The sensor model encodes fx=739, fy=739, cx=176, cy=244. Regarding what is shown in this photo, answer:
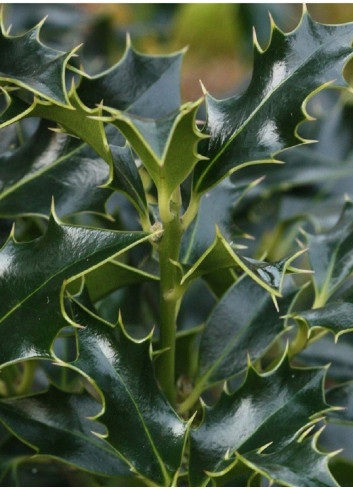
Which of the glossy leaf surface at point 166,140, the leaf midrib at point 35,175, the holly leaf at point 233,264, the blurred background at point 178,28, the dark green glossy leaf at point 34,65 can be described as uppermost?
the dark green glossy leaf at point 34,65

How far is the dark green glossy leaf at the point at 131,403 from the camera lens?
618 millimetres

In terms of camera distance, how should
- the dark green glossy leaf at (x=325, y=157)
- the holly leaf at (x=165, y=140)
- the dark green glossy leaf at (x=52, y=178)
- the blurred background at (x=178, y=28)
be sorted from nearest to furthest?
the holly leaf at (x=165, y=140), the dark green glossy leaf at (x=52, y=178), the dark green glossy leaf at (x=325, y=157), the blurred background at (x=178, y=28)

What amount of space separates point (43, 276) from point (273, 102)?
0.24 m

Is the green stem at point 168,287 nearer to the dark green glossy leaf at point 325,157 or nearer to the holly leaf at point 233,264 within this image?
the holly leaf at point 233,264

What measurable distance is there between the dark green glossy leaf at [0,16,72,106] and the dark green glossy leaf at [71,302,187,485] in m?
0.19

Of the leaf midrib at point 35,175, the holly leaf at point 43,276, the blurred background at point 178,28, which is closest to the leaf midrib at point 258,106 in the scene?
the holly leaf at point 43,276

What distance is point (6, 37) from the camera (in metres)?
0.68

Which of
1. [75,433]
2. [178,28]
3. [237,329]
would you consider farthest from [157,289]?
[178,28]

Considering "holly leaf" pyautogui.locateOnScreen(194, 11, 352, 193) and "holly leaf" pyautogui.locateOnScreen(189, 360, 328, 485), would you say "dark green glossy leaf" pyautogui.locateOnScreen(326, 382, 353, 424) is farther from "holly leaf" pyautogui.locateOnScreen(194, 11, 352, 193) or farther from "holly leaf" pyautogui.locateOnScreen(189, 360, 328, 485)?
"holly leaf" pyautogui.locateOnScreen(194, 11, 352, 193)

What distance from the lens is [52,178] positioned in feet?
2.54

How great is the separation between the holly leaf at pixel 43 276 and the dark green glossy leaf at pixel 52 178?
0.50 ft

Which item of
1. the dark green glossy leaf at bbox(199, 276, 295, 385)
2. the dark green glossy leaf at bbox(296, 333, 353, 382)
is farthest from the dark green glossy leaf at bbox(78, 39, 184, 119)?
the dark green glossy leaf at bbox(296, 333, 353, 382)

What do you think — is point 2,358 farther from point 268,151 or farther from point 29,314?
point 268,151

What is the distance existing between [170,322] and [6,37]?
0.30 m
